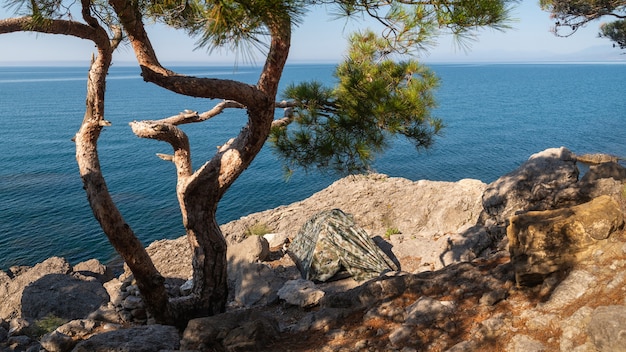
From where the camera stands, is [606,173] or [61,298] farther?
[61,298]

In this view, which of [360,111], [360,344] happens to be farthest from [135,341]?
[360,111]

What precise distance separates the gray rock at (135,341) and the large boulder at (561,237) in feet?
15.6

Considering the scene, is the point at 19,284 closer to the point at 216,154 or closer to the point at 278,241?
the point at 278,241

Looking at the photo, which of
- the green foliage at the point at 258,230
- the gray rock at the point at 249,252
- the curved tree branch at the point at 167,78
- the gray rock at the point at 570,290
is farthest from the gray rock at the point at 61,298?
the gray rock at the point at 570,290

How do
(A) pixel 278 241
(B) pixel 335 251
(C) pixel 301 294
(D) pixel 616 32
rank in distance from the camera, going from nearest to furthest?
1. (C) pixel 301 294
2. (B) pixel 335 251
3. (A) pixel 278 241
4. (D) pixel 616 32

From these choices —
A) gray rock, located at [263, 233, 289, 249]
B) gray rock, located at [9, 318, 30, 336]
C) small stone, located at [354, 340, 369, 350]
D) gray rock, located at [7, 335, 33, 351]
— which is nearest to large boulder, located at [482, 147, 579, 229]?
gray rock, located at [263, 233, 289, 249]

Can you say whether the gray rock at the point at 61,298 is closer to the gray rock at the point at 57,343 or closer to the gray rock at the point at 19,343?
the gray rock at the point at 19,343

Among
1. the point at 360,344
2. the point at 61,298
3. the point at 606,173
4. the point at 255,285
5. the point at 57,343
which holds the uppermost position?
the point at 606,173

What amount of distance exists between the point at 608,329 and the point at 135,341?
5.45 m

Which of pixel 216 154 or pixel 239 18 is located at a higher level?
pixel 239 18

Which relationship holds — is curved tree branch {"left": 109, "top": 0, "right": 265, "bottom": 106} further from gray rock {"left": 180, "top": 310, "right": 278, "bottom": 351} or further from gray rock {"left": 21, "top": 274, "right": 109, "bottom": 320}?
gray rock {"left": 21, "top": 274, "right": 109, "bottom": 320}

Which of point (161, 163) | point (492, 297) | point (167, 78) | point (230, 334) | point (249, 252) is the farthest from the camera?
point (161, 163)

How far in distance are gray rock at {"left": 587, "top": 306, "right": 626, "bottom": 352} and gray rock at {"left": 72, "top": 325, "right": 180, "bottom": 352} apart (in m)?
5.08

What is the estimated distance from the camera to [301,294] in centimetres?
876
